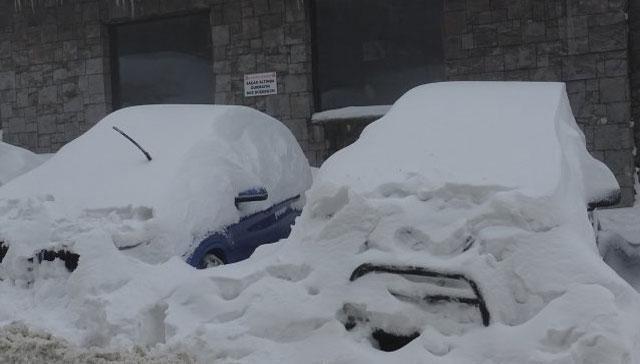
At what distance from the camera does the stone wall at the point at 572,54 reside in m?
9.52

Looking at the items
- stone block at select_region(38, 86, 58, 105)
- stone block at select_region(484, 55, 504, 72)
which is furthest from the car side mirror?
stone block at select_region(38, 86, 58, 105)

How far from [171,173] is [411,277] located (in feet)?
8.54

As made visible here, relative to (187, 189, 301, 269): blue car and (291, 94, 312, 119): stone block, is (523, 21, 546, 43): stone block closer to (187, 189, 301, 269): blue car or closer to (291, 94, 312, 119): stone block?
(291, 94, 312, 119): stone block

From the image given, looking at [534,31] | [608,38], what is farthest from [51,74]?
[608,38]

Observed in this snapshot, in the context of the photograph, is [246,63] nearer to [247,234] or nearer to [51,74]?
[51,74]

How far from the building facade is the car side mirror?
5.52 meters

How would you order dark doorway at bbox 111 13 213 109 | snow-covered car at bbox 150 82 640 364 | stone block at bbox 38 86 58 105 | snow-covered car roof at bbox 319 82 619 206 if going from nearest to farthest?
snow-covered car at bbox 150 82 640 364
snow-covered car roof at bbox 319 82 619 206
dark doorway at bbox 111 13 213 109
stone block at bbox 38 86 58 105

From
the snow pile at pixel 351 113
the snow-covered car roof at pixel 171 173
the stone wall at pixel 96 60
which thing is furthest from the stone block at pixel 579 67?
the snow-covered car roof at pixel 171 173

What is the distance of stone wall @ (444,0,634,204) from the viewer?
9516mm

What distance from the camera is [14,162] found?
8305 millimetres

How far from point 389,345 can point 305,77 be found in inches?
331

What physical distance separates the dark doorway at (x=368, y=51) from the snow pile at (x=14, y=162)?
4.76 m

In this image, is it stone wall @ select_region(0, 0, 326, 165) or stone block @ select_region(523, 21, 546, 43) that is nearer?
stone block @ select_region(523, 21, 546, 43)

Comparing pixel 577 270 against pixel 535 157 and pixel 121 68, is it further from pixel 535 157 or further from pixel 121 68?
pixel 121 68
